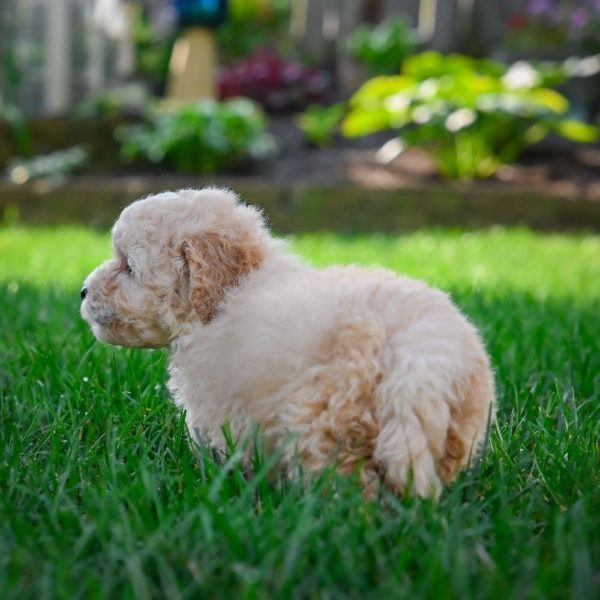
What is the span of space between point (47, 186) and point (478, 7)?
19.8 feet

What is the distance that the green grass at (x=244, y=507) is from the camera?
55.9 inches

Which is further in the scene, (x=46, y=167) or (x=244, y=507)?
(x=46, y=167)

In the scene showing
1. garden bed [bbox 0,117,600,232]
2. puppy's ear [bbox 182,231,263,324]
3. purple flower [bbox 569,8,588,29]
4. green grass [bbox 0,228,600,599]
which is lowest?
garden bed [bbox 0,117,600,232]

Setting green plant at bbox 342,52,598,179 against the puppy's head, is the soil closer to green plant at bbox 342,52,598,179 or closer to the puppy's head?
green plant at bbox 342,52,598,179

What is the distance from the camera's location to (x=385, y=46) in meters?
9.83

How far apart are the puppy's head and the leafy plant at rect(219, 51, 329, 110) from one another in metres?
8.62

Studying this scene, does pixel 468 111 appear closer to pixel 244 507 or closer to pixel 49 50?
pixel 49 50

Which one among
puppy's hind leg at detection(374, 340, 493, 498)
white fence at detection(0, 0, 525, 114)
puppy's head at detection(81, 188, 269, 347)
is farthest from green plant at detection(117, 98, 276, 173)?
puppy's hind leg at detection(374, 340, 493, 498)

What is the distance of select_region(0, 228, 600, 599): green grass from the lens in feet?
4.66

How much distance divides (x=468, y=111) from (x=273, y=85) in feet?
12.2

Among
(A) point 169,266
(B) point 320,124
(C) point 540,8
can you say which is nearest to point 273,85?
(B) point 320,124

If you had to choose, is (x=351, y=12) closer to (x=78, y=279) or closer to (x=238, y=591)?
(x=78, y=279)

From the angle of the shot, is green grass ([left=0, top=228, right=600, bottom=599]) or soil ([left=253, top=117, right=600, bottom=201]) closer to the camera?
green grass ([left=0, top=228, right=600, bottom=599])

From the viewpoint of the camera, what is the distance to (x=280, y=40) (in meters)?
12.2
